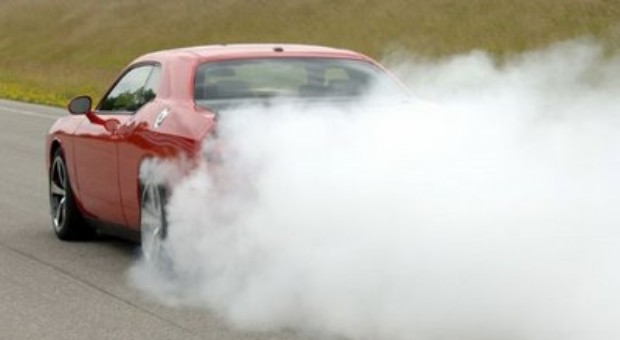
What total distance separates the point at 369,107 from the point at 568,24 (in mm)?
44324

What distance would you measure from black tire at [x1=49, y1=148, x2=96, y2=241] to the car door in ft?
1.11

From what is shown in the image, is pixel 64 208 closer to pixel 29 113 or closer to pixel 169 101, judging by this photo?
pixel 169 101

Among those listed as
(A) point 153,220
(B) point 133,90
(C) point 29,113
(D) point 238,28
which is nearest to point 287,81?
(A) point 153,220

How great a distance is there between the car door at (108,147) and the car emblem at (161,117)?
0.54 m

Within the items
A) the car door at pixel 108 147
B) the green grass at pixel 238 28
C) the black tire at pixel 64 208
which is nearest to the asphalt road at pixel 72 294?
the black tire at pixel 64 208

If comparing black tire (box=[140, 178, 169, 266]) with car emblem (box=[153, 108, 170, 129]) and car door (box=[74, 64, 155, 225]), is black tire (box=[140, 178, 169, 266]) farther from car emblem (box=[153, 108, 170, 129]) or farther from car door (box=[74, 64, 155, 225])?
car door (box=[74, 64, 155, 225])

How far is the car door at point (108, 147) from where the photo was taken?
973cm

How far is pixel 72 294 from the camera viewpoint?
28.2ft

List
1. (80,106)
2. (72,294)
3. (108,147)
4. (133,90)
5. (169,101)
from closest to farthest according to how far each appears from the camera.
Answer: (72,294)
(169,101)
(108,147)
(133,90)
(80,106)

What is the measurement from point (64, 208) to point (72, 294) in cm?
246

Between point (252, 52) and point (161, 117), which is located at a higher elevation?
point (252, 52)

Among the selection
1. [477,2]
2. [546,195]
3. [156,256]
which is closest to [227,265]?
[156,256]

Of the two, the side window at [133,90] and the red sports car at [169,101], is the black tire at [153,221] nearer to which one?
the red sports car at [169,101]

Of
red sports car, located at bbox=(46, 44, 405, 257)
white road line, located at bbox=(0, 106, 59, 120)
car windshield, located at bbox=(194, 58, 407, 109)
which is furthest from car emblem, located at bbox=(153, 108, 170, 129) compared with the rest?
white road line, located at bbox=(0, 106, 59, 120)
